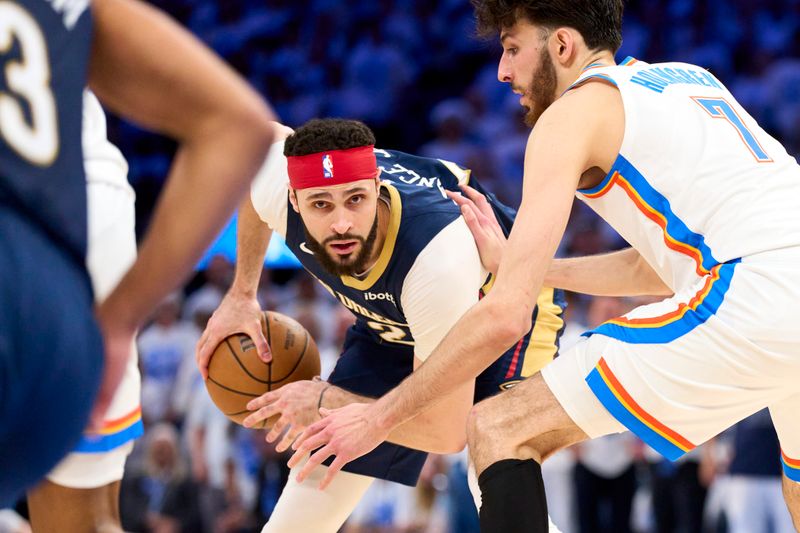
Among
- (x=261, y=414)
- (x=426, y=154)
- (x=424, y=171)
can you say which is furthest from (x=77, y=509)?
(x=426, y=154)

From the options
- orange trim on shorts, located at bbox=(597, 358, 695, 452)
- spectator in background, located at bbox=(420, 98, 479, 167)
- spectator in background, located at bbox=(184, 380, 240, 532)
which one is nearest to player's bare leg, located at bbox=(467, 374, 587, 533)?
orange trim on shorts, located at bbox=(597, 358, 695, 452)

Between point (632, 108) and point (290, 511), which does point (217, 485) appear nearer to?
point (290, 511)

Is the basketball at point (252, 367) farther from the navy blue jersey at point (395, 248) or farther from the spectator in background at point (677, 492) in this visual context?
the spectator in background at point (677, 492)

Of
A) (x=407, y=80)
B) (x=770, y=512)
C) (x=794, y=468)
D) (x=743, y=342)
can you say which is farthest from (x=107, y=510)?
(x=407, y=80)

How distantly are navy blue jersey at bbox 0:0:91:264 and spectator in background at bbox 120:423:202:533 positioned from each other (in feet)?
23.7

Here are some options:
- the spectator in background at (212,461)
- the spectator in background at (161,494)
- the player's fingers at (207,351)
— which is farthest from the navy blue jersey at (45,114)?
the spectator in background at (161,494)

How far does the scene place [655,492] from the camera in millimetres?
7711

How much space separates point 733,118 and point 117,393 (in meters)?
1.88

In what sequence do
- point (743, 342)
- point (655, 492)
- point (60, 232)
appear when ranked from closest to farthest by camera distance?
point (60, 232)
point (743, 342)
point (655, 492)

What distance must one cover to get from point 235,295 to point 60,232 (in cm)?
284

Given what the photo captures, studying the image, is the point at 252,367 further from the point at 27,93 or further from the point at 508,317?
the point at 27,93

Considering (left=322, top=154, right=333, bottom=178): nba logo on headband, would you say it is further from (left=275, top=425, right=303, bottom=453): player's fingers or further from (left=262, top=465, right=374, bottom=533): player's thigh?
(left=262, top=465, right=374, bottom=533): player's thigh

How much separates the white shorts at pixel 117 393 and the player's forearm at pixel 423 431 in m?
0.98

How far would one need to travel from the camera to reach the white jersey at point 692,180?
9.49 ft
